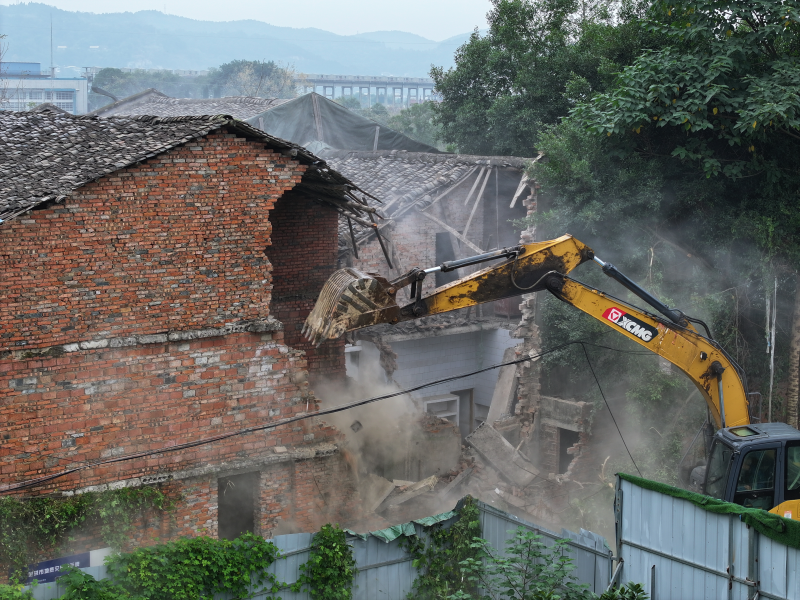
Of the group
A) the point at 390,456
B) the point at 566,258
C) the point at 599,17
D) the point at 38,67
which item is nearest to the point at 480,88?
the point at 599,17

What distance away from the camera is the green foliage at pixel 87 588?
8891 millimetres

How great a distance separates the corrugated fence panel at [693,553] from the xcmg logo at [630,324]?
6.23ft

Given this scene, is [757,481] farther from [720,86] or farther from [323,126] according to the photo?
[323,126]

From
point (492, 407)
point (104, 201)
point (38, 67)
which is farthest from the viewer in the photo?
point (38, 67)

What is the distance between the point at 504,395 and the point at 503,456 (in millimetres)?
2079

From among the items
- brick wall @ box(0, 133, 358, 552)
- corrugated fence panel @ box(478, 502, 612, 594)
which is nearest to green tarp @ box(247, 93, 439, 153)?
brick wall @ box(0, 133, 358, 552)

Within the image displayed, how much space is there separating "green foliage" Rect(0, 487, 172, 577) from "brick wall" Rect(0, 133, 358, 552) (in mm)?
242

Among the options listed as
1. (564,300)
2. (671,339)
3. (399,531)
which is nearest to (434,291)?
(564,300)

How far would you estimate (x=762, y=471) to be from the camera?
9766 millimetres

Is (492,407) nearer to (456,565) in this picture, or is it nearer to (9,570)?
(456,565)

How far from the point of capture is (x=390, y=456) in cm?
1567

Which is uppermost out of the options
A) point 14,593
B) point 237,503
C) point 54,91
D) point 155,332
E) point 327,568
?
point 54,91

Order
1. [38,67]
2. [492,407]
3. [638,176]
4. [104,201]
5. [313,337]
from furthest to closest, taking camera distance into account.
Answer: [38,67] < [492,407] < [638,176] < [104,201] < [313,337]

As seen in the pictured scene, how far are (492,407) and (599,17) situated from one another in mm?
11293
